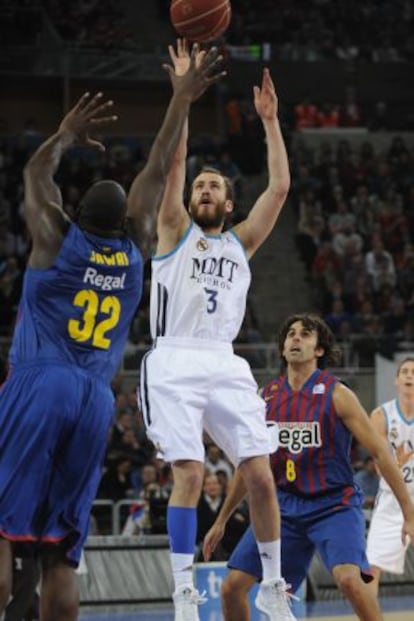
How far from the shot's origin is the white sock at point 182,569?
6.84 meters

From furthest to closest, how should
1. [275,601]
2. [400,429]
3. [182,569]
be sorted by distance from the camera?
[400,429] < [275,601] < [182,569]

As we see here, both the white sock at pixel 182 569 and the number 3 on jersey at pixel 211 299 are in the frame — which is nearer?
the white sock at pixel 182 569

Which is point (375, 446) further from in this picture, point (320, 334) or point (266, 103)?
point (266, 103)

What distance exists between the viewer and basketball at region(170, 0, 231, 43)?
7738 mm

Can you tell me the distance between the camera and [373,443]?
7648mm

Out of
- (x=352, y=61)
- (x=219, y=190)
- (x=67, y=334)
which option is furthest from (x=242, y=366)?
(x=352, y=61)

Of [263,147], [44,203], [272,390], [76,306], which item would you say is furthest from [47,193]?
[263,147]

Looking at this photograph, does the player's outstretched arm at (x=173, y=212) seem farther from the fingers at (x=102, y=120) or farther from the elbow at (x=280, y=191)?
the fingers at (x=102, y=120)

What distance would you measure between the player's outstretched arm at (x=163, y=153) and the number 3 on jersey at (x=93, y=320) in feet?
1.26

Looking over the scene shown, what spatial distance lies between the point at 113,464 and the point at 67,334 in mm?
9738

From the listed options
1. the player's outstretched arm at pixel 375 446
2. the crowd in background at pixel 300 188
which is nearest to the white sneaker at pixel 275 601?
the player's outstretched arm at pixel 375 446

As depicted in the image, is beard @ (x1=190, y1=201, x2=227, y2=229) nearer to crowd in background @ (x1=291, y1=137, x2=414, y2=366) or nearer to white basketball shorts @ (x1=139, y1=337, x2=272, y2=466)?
white basketball shorts @ (x1=139, y1=337, x2=272, y2=466)

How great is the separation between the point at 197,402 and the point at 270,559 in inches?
37.7

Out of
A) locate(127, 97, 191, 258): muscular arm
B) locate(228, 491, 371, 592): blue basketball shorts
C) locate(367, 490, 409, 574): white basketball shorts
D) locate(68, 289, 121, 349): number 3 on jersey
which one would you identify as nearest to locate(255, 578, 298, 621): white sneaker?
locate(228, 491, 371, 592): blue basketball shorts
